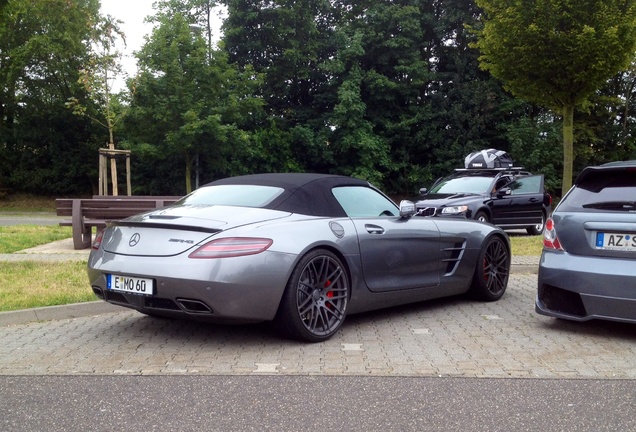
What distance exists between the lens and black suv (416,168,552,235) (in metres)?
14.3

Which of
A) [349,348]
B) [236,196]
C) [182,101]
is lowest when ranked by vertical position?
[349,348]

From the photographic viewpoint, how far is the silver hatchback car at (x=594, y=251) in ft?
17.0

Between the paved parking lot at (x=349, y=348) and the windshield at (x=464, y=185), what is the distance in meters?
8.98

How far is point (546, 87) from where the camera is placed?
14.6 metres

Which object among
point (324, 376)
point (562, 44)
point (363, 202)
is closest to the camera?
point (324, 376)

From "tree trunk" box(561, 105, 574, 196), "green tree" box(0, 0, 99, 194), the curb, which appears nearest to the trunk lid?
the curb

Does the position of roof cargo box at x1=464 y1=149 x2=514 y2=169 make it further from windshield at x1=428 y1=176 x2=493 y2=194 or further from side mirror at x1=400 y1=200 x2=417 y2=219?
side mirror at x1=400 y1=200 x2=417 y2=219

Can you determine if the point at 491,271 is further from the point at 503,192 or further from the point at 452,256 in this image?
the point at 503,192

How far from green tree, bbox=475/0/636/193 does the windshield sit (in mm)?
1820

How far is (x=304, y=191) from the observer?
18.6 feet

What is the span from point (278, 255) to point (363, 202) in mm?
1487

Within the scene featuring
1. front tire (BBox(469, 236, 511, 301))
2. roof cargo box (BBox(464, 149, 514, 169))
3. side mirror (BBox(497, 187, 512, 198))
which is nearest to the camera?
front tire (BBox(469, 236, 511, 301))

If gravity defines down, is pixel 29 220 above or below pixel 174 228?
below

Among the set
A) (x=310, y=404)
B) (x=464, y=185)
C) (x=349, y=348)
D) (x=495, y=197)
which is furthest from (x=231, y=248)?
(x=464, y=185)
